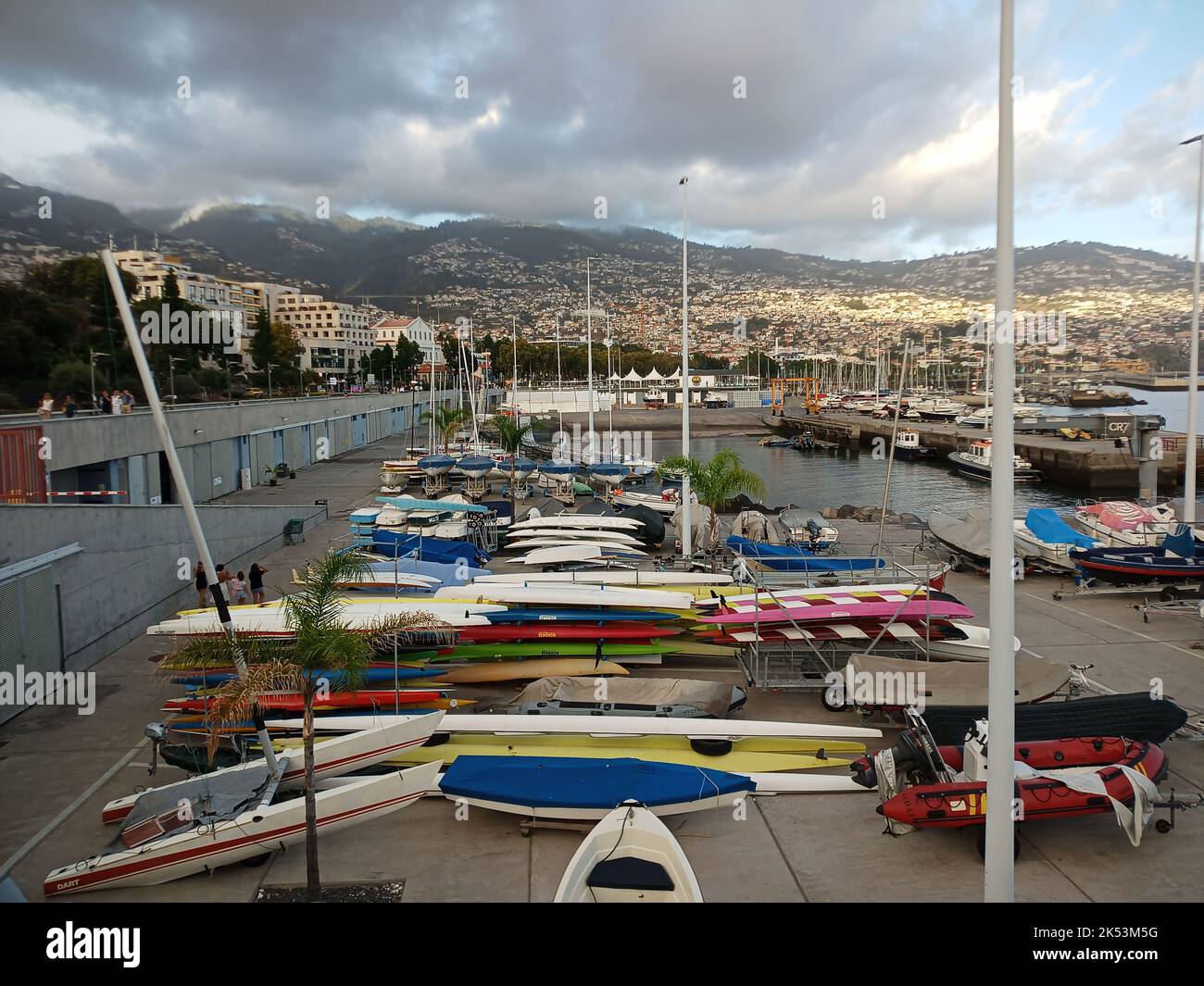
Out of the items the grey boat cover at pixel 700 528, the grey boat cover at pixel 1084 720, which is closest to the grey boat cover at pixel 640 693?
the grey boat cover at pixel 1084 720

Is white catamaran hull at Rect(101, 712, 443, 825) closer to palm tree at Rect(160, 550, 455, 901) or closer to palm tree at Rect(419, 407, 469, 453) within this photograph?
palm tree at Rect(160, 550, 455, 901)

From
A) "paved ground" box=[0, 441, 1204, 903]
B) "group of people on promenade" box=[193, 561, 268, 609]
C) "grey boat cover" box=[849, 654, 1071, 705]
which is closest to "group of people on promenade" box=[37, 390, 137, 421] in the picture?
"group of people on promenade" box=[193, 561, 268, 609]

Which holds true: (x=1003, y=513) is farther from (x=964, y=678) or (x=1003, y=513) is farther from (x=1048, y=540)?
(x=1048, y=540)

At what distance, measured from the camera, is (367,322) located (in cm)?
18338

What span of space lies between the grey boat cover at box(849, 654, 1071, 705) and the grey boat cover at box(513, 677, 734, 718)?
208 cm

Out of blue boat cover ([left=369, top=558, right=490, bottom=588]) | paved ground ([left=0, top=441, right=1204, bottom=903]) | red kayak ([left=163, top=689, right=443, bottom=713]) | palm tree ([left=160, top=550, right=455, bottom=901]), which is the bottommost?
paved ground ([left=0, top=441, right=1204, bottom=903])

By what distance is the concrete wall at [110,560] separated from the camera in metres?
14.4

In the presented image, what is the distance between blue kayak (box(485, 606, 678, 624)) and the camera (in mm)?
14312

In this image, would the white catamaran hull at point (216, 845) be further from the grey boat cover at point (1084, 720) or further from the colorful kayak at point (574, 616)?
the grey boat cover at point (1084, 720)

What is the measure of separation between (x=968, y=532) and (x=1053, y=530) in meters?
2.22

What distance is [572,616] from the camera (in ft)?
47.7
